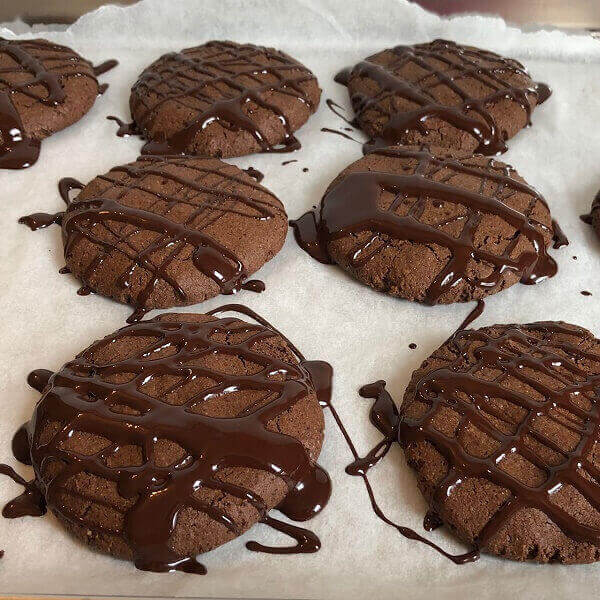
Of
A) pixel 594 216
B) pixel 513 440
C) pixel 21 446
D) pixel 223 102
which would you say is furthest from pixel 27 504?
pixel 594 216

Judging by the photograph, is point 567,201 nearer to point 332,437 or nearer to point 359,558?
point 332,437

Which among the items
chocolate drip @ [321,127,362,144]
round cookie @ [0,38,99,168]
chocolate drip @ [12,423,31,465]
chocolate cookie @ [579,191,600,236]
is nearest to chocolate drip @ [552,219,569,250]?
chocolate cookie @ [579,191,600,236]

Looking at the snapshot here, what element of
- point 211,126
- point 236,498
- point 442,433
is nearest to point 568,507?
point 442,433

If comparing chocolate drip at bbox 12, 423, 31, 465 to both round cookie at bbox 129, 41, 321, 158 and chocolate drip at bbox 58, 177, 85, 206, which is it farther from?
round cookie at bbox 129, 41, 321, 158

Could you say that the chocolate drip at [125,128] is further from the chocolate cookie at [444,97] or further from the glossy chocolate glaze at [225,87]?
the chocolate cookie at [444,97]

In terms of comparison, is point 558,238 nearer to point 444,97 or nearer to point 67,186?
point 444,97

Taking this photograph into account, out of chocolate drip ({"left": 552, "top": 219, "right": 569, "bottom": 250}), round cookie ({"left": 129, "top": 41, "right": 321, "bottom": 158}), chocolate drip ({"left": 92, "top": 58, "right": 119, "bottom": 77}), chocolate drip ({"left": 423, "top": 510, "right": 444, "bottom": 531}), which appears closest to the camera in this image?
chocolate drip ({"left": 423, "top": 510, "right": 444, "bottom": 531})

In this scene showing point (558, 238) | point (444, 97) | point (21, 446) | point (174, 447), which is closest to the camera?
point (174, 447)
